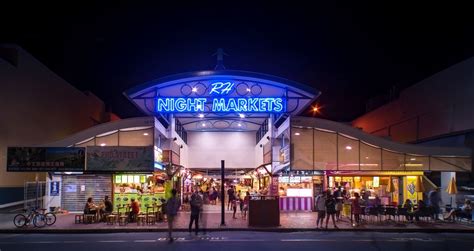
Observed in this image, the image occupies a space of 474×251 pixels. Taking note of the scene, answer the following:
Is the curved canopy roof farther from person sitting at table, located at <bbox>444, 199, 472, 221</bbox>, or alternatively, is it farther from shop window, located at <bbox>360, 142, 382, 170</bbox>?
person sitting at table, located at <bbox>444, 199, 472, 221</bbox>

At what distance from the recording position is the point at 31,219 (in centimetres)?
2483

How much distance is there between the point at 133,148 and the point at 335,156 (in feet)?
37.4

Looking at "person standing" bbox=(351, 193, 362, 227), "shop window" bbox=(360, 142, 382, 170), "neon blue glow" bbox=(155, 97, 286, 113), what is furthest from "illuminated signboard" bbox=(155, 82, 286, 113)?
"person standing" bbox=(351, 193, 362, 227)

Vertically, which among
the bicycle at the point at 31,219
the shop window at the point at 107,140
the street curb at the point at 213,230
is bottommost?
the street curb at the point at 213,230

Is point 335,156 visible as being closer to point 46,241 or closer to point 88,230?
point 88,230

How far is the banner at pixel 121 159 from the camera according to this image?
27.9 metres

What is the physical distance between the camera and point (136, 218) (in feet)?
85.4

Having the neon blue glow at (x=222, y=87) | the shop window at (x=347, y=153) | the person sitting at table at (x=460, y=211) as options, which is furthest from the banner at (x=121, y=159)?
the person sitting at table at (x=460, y=211)

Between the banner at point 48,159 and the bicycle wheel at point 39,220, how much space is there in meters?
3.59

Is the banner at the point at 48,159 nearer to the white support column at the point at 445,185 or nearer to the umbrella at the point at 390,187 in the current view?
the umbrella at the point at 390,187

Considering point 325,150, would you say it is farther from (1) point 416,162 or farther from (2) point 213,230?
(2) point 213,230

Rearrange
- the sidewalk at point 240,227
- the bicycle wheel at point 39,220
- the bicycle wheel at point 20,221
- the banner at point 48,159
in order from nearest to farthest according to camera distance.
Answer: the sidewalk at point 240,227 → the bicycle wheel at point 20,221 → the bicycle wheel at point 39,220 → the banner at point 48,159

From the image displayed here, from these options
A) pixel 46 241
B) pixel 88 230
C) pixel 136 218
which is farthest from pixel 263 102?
pixel 46 241

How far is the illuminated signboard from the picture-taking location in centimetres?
3053
